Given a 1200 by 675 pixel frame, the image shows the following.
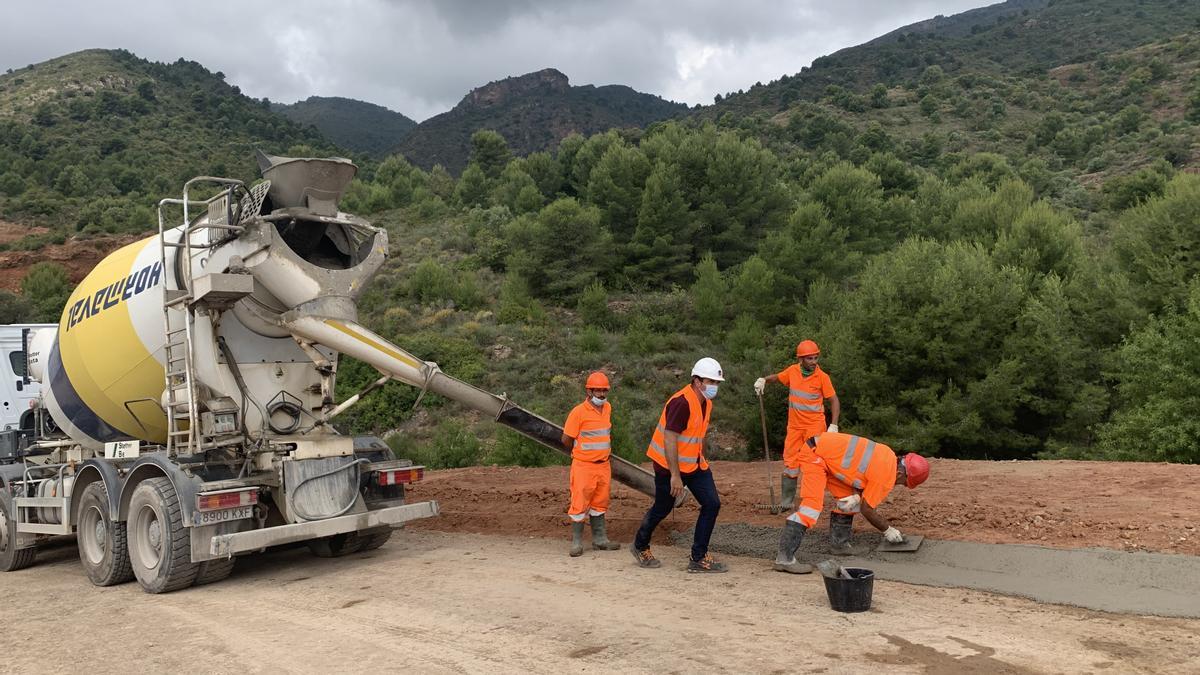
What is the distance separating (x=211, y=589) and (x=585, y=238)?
95.1 feet

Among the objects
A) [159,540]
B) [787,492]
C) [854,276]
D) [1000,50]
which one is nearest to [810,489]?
[787,492]

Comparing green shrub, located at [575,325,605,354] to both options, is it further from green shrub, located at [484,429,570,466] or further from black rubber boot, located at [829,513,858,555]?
Result: black rubber boot, located at [829,513,858,555]

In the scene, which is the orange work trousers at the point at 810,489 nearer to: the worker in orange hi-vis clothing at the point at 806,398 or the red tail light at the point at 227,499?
the worker in orange hi-vis clothing at the point at 806,398

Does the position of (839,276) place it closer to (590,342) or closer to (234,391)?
(590,342)

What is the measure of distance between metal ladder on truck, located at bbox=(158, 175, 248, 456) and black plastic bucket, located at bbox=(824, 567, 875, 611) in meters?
5.61

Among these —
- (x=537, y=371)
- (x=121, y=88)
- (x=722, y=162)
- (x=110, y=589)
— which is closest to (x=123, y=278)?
(x=110, y=589)

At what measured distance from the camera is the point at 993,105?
3071 inches

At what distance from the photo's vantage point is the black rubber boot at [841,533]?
22.6 ft

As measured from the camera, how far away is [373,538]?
8398 millimetres

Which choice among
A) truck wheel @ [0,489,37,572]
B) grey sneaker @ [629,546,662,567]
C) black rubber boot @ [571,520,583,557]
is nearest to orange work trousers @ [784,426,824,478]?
Answer: grey sneaker @ [629,546,662,567]

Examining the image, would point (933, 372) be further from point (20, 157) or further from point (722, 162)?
point (20, 157)

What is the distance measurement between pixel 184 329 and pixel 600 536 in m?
4.39

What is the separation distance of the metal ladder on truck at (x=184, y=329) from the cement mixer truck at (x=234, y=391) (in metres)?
0.02

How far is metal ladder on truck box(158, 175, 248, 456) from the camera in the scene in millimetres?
7289
